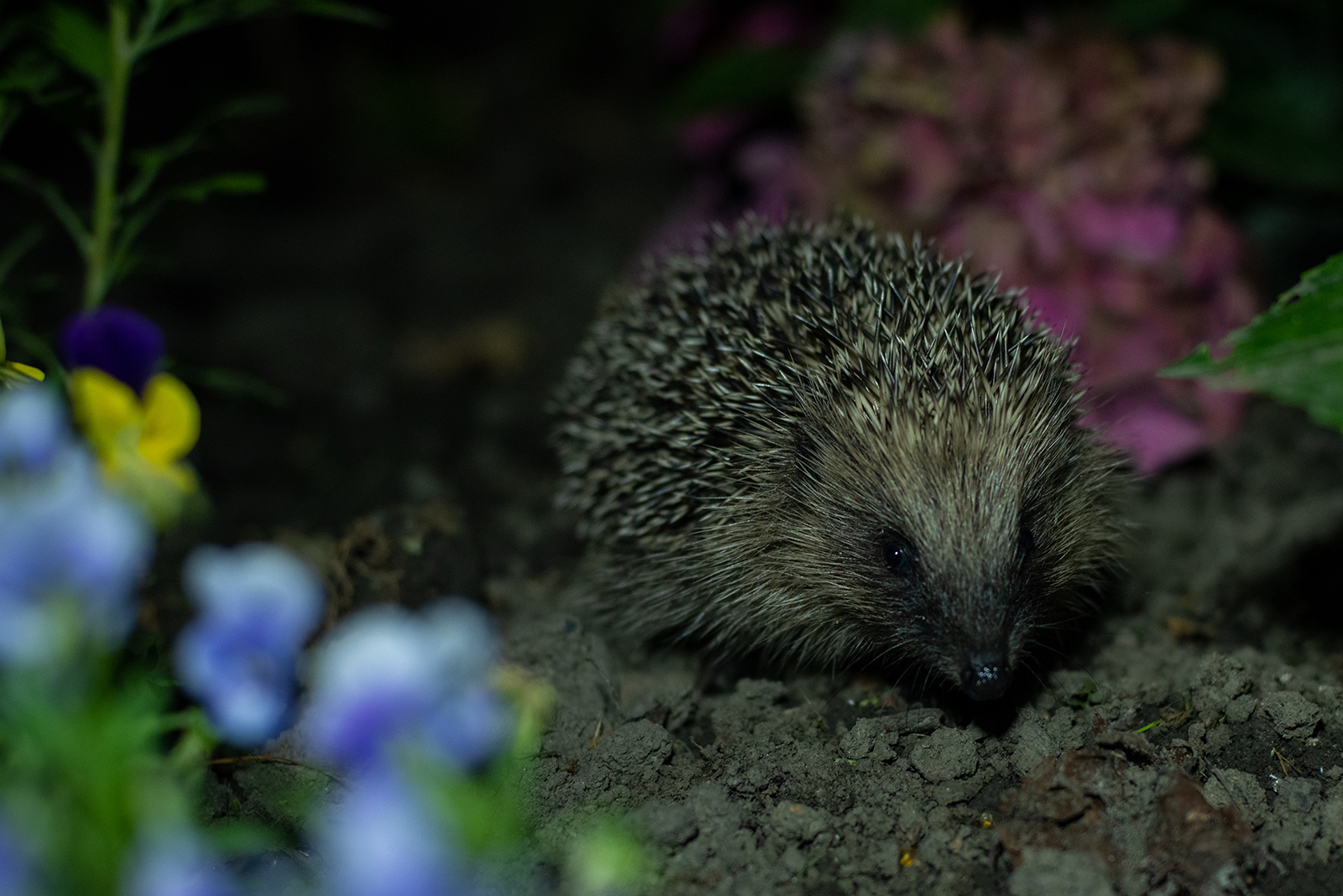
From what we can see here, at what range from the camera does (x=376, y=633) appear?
1412 mm

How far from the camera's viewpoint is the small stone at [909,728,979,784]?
103 inches

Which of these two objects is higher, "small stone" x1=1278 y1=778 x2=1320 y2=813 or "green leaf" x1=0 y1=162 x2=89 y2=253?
"green leaf" x1=0 y1=162 x2=89 y2=253

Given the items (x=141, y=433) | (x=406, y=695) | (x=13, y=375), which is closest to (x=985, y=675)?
(x=406, y=695)

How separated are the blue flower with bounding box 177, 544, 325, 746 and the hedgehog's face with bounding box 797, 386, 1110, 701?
1.68 m

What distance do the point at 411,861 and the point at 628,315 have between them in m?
2.59

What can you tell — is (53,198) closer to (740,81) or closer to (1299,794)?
(740,81)

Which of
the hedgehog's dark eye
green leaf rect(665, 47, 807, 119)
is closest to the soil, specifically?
the hedgehog's dark eye

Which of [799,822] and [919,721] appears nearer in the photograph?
[799,822]

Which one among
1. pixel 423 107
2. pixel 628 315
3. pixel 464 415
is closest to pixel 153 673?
pixel 628 315

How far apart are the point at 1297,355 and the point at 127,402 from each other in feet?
8.07

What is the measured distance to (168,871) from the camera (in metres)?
1.33

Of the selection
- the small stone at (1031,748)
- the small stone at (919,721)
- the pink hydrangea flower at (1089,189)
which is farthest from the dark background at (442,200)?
the small stone at (1031,748)

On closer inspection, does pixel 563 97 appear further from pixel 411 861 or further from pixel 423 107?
pixel 411 861

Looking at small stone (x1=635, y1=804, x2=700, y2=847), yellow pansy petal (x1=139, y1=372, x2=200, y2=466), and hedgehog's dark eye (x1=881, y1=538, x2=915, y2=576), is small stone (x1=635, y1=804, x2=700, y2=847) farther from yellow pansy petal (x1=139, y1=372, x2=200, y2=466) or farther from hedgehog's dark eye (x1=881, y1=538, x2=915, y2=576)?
yellow pansy petal (x1=139, y1=372, x2=200, y2=466)
